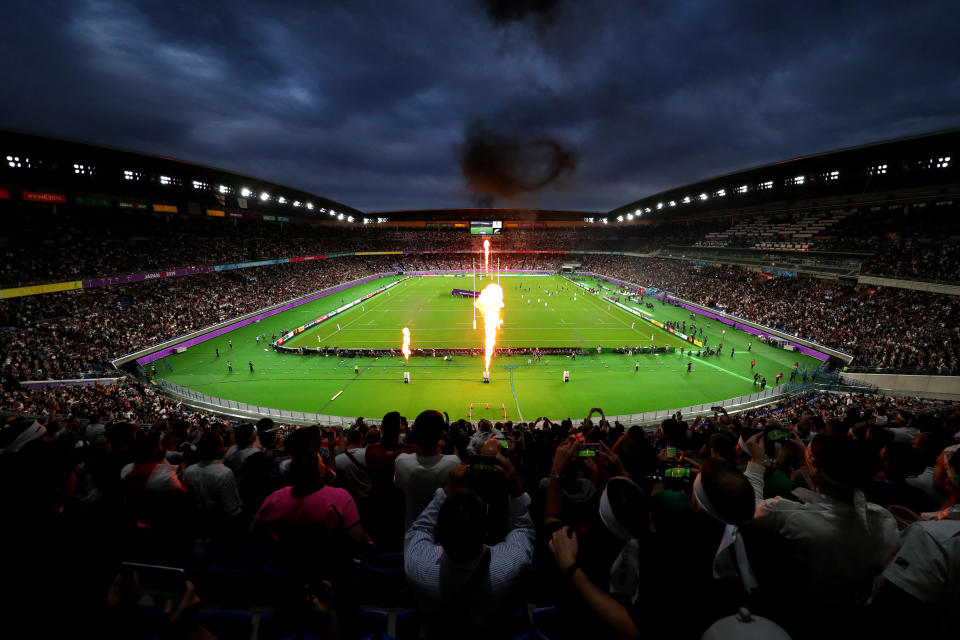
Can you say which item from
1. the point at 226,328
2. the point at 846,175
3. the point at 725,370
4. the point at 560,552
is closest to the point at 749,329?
the point at 725,370

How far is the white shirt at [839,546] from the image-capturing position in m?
2.59

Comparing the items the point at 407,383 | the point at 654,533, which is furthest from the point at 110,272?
the point at 654,533

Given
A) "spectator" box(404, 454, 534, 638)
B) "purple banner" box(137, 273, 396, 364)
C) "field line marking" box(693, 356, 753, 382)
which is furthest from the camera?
"purple banner" box(137, 273, 396, 364)

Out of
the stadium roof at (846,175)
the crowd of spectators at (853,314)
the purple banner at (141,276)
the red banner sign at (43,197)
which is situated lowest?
the crowd of spectators at (853,314)

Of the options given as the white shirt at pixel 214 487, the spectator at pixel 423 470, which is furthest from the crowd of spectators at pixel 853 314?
the white shirt at pixel 214 487

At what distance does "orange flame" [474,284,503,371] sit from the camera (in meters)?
34.3

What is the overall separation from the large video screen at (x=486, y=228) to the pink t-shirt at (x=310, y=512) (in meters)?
116

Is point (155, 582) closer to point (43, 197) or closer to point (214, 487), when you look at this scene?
point (214, 487)

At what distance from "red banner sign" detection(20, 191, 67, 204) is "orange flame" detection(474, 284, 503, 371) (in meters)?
46.6

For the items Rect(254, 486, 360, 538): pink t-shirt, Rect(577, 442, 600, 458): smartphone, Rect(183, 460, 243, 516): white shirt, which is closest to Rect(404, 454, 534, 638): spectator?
Rect(254, 486, 360, 538): pink t-shirt

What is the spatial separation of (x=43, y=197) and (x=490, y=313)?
48.1 m

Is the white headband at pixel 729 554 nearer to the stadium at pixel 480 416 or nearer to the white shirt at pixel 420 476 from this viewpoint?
the stadium at pixel 480 416

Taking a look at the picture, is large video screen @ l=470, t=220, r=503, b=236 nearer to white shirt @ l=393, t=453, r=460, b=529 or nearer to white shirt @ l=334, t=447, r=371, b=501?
white shirt @ l=334, t=447, r=371, b=501

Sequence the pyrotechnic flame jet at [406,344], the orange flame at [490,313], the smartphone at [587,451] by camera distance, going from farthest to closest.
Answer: the orange flame at [490,313]
the pyrotechnic flame jet at [406,344]
the smartphone at [587,451]
